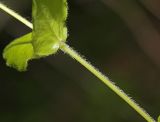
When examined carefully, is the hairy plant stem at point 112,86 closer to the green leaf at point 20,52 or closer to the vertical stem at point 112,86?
the vertical stem at point 112,86

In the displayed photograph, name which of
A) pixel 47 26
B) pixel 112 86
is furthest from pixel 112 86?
pixel 47 26

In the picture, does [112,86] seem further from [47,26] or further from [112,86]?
[47,26]

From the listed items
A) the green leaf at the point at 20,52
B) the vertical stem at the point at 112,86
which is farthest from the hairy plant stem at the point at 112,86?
the green leaf at the point at 20,52

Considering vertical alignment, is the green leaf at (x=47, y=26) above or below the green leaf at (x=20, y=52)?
above

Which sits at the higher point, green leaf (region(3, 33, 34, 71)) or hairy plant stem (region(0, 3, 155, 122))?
hairy plant stem (region(0, 3, 155, 122))

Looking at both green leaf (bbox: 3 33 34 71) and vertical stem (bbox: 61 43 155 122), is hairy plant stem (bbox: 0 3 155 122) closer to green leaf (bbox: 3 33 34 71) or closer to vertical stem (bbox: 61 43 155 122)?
vertical stem (bbox: 61 43 155 122)

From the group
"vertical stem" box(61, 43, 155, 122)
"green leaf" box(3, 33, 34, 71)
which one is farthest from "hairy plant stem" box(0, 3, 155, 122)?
"green leaf" box(3, 33, 34, 71)
